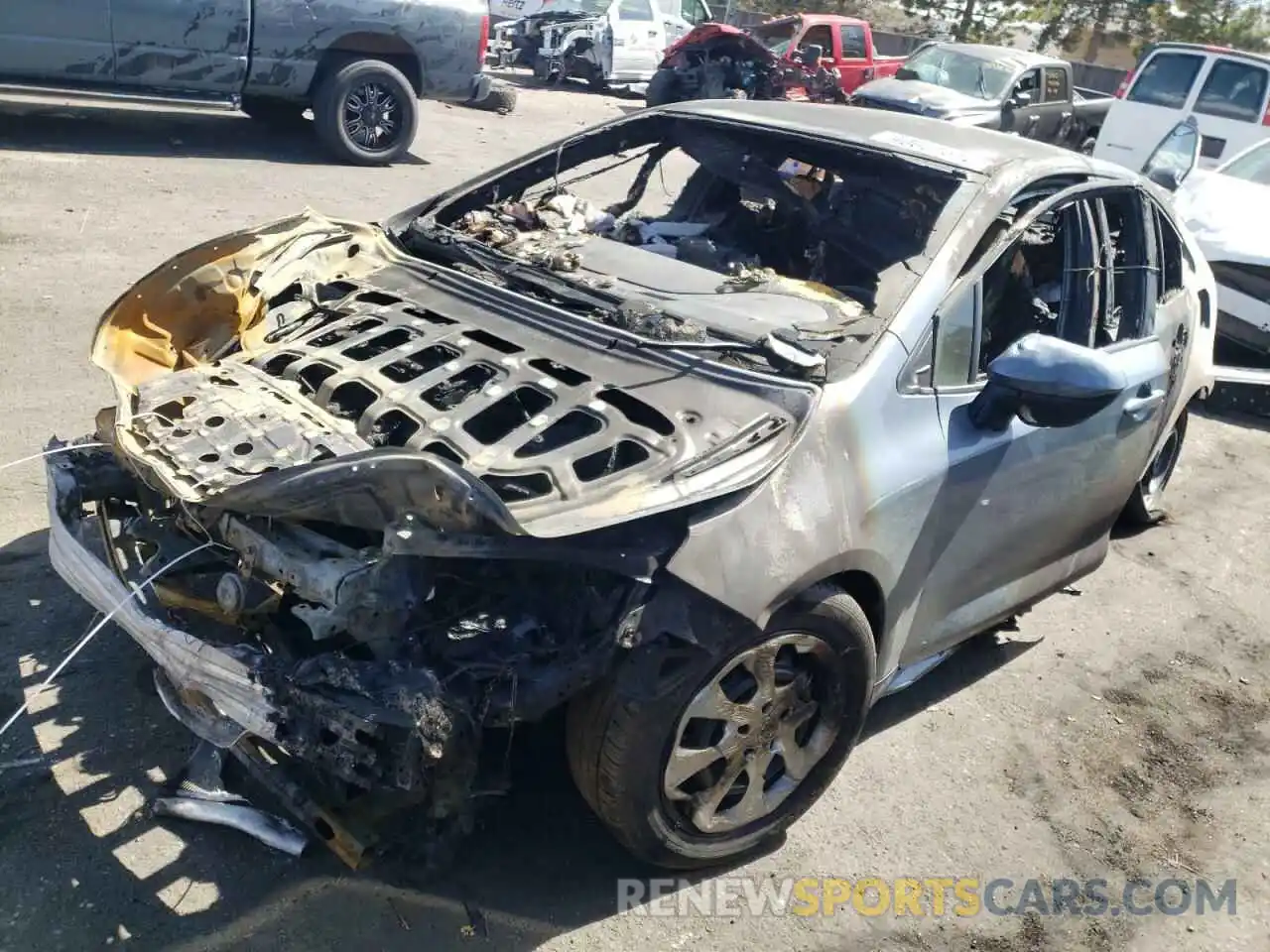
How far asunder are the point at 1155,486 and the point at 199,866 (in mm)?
4574

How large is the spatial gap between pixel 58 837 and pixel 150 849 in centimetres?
23

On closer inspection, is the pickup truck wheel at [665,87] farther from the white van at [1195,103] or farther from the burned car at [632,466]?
the burned car at [632,466]

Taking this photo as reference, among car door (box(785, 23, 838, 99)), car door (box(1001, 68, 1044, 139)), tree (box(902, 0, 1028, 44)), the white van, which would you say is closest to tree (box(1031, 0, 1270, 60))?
tree (box(902, 0, 1028, 44))

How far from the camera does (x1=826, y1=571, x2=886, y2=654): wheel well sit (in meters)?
2.84

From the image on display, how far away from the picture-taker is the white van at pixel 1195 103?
40.6 ft

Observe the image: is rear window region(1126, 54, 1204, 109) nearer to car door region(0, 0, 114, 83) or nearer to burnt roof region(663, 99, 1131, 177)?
burnt roof region(663, 99, 1131, 177)

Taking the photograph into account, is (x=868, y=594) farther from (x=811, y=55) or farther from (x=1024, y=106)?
(x=811, y=55)

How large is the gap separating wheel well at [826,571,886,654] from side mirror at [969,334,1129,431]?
0.63 metres

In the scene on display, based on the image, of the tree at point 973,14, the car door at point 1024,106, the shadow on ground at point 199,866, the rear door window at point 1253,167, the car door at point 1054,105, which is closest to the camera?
the shadow on ground at point 199,866

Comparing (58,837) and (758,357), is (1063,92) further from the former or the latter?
(58,837)

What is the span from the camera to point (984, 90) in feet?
46.1

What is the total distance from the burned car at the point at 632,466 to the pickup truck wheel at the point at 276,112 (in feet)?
24.7

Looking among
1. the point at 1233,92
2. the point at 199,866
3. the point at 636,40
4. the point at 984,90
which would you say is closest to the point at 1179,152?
the point at 1233,92

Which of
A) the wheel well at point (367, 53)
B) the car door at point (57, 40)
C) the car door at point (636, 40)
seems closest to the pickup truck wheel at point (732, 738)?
the car door at point (57, 40)
